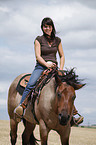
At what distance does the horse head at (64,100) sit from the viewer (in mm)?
6043

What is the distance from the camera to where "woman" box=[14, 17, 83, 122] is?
767 centimetres

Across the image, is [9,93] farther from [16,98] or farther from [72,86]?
[72,86]

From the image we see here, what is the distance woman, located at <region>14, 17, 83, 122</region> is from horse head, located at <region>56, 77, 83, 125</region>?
1357mm

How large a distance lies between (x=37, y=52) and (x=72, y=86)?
1.80 m

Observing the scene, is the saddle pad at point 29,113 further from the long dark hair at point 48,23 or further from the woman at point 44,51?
the long dark hair at point 48,23

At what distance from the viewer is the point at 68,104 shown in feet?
20.0

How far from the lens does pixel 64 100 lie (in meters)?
6.11

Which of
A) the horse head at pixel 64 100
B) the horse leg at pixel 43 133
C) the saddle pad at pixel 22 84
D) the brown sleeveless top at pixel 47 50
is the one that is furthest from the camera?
the saddle pad at pixel 22 84

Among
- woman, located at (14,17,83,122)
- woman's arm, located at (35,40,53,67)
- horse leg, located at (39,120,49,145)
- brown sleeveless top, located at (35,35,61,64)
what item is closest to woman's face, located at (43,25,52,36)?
woman, located at (14,17,83,122)

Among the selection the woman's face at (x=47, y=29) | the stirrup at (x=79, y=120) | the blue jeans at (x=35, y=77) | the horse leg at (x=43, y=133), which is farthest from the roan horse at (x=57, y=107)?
the woman's face at (x=47, y=29)

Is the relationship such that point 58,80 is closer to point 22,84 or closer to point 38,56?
point 38,56

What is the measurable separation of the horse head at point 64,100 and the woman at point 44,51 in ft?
4.45

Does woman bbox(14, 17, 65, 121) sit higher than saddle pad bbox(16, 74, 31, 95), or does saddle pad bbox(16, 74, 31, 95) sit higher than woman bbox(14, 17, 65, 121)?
woman bbox(14, 17, 65, 121)

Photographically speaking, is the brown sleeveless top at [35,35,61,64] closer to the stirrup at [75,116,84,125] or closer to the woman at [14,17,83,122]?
the woman at [14,17,83,122]
